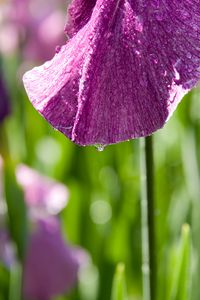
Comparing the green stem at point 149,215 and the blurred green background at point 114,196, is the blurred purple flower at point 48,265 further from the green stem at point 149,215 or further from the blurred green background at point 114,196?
the green stem at point 149,215

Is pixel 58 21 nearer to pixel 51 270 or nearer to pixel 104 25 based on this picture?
pixel 51 270

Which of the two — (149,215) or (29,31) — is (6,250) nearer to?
(149,215)

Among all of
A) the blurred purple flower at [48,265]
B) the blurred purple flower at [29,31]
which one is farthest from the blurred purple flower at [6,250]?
the blurred purple flower at [29,31]

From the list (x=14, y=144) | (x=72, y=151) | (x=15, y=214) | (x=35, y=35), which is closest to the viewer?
(x=15, y=214)

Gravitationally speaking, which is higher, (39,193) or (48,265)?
(39,193)

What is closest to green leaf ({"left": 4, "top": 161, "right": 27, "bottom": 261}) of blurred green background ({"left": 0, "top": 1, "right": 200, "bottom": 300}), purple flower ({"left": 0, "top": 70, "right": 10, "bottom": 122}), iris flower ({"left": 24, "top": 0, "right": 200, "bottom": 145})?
blurred green background ({"left": 0, "top": 1, "right": 200, "bottom": 300})

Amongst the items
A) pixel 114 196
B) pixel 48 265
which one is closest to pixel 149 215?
pixel 48 265

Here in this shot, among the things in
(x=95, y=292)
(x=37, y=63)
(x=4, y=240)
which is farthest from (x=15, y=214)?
(x=37, y=63)
